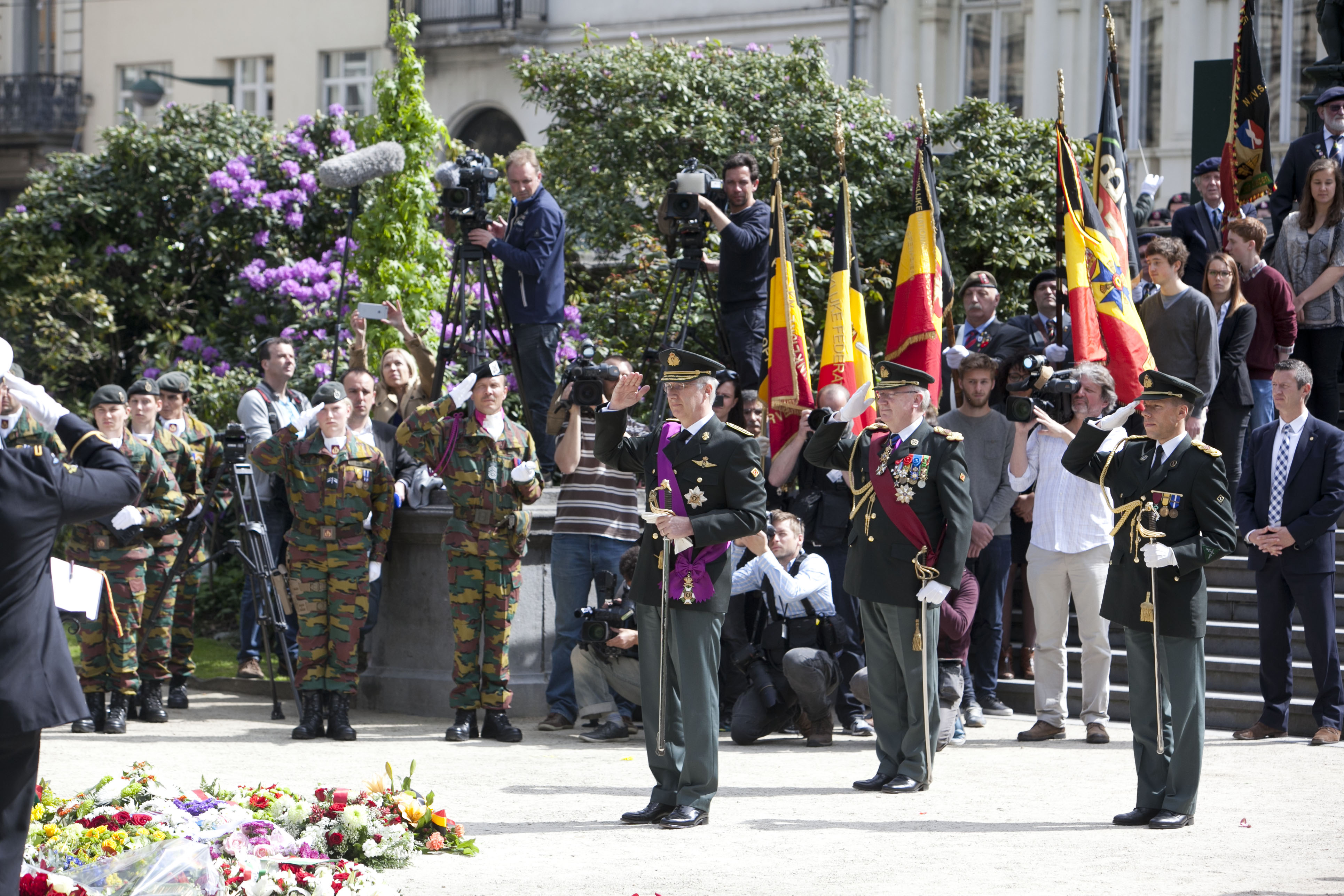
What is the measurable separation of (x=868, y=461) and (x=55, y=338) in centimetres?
1125

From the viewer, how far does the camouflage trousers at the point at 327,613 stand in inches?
346

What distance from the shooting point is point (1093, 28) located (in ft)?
72.0

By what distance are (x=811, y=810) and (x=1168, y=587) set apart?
176 centimetres

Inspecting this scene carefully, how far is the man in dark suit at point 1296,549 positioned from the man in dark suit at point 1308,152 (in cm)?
324

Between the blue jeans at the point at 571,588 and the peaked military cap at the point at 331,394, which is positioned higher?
the peaked military cap at the point at 331,394

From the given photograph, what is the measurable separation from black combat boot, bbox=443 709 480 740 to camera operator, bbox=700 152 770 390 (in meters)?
2.68

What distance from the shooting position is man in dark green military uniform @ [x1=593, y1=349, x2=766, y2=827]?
655 centimetres

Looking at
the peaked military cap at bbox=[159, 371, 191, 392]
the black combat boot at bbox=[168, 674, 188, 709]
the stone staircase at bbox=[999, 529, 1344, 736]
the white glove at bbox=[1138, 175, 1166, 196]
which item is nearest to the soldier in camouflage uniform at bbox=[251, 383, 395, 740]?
→ the peaked military cap at bbox=[159, 371, 191, 392]

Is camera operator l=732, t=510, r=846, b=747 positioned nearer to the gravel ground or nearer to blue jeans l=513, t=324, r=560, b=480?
the gravel ground

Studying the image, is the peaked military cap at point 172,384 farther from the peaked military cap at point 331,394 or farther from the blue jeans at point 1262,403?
the blue jeans at point 1262,403

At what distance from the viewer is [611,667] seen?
29.3 ft

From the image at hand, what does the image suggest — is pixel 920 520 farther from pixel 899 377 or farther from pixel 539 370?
pixel 539 370

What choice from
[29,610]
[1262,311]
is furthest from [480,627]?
[1262,311]

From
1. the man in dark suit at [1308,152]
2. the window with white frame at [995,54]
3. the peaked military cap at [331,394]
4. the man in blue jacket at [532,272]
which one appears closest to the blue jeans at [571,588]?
the man in blue jacket at [532,272]
